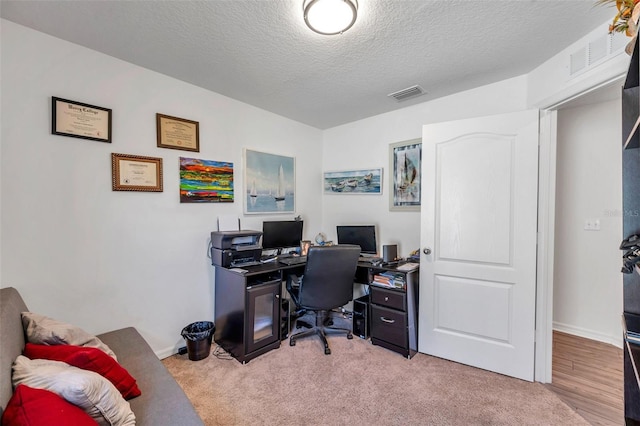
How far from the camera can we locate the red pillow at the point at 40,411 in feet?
2.59

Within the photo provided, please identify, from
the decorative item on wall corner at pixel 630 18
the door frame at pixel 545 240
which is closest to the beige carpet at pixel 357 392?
the door frame at pixel 545 240

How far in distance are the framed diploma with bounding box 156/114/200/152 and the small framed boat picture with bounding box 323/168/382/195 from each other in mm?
1794

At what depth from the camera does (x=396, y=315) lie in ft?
7.98

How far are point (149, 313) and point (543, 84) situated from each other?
3.66 meters

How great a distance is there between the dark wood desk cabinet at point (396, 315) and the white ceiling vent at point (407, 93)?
67.8 inches

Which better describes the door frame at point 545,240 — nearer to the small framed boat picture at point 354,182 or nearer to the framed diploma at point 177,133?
the small framed boat picture at point 354,182

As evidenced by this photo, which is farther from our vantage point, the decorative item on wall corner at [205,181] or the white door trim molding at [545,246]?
the decorative item on wall corner at [205,181]

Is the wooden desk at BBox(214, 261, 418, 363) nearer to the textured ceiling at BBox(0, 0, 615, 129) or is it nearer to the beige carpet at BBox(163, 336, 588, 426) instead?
the beige carpet at BBox(163, 336, 588, 426)

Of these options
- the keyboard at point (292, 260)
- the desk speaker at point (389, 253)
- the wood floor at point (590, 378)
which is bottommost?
the wood floor at point (590, 378)

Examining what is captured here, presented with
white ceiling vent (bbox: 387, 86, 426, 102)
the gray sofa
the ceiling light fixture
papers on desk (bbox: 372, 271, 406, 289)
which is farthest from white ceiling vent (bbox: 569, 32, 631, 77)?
the gray sofa

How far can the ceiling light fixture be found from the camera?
1434 mm

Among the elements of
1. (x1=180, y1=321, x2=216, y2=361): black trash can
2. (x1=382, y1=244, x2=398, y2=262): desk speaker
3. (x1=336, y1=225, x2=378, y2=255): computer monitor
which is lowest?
(x1=180, y1=321, x2=216, y2=361): black trash can

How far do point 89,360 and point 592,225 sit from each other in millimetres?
4101

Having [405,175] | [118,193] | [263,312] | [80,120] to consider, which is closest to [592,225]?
[405,175]
